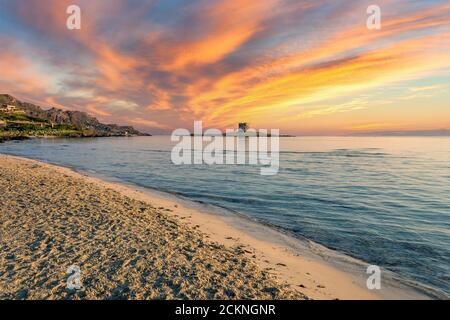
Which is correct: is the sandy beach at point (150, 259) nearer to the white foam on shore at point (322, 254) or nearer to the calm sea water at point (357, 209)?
the white foam on shore at point (322, 254)

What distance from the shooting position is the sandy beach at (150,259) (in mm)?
8078

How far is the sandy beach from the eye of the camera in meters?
8.08

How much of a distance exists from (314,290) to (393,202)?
18774 mm

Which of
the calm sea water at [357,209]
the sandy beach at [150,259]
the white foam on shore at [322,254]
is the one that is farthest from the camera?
the calm sea water at [357,209]

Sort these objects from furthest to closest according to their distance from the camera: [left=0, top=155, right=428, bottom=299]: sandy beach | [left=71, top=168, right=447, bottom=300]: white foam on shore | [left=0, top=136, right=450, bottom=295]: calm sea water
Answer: [left=0, top=136, right=450, bottom=295]: calm sea water
[left=71, top=168, right=447, bottom=300]: white foam on shore
[left=0, top=155, right=428, bottom=299]: sandy beach

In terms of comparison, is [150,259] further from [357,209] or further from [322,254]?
[357,209]

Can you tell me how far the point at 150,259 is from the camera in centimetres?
1005

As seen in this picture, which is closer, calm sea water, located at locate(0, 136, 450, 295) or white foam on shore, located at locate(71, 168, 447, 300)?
white foam on shore, located at locate(71, 168, 447, 300)

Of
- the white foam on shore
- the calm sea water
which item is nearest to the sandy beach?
the white foam on shore

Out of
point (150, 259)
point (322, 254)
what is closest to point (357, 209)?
point (322, 254)

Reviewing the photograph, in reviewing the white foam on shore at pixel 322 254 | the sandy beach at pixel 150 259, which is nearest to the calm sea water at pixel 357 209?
the white foam on shore at pixel 322 254

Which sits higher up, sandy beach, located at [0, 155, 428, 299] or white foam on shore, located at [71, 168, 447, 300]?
sandy beach, located at [0, 155, 428, 299]

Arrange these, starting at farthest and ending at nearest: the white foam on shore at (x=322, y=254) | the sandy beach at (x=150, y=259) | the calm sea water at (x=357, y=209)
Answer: the calm sea water at (x=357, y=209), the white foam on shore at (x=322, y=254), the sandy beach at (x=150, y=259)

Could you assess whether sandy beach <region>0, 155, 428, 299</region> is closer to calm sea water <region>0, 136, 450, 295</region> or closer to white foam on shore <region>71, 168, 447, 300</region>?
white foam on shore <region>71, 168, 447, 300</region>
